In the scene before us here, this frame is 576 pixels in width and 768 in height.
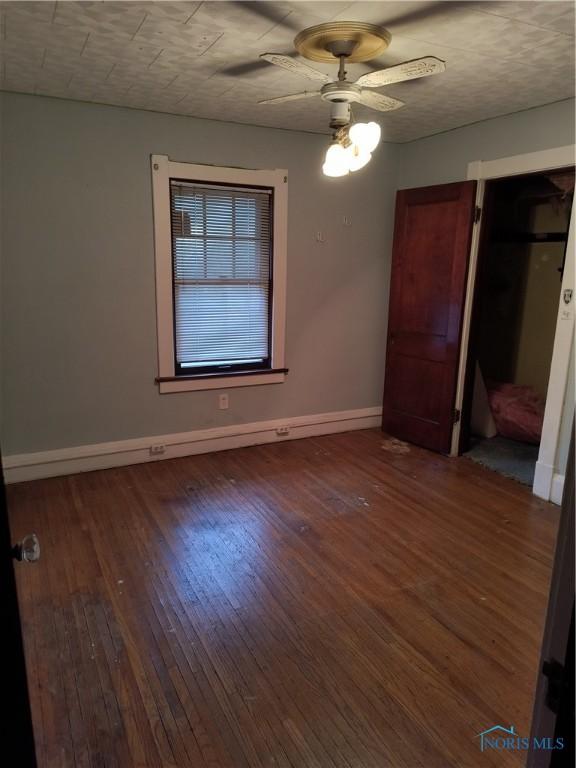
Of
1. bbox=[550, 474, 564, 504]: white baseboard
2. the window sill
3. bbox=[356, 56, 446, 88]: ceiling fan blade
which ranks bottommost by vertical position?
bbox=[550, 474, 564, 504]: white baseboard

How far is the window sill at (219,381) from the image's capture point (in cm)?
374

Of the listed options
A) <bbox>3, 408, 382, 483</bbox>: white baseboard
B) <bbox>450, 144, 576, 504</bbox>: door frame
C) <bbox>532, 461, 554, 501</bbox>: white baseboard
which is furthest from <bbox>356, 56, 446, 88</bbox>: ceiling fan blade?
<bbox>3, 408, 382, 483</bbox>: white baseboard

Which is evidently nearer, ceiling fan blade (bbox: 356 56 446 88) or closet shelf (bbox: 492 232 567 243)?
ceiling fan blade (bbox: 356 56 446 88)

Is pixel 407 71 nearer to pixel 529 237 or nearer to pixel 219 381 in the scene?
pixel 219 381

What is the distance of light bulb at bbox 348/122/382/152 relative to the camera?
2057 millimetres


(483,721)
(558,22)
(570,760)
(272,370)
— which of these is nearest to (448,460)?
(272,370)

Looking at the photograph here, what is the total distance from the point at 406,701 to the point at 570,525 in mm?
1323

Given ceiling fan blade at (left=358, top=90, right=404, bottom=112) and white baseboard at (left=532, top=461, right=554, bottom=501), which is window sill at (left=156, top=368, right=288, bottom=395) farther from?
ceiling fan blade at (left=358, top=90, right=404, bottom=112)

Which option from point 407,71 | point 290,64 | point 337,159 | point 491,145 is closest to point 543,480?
point 491,145

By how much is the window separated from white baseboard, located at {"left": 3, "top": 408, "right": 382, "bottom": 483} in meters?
0.40

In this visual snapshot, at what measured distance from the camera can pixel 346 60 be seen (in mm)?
2324

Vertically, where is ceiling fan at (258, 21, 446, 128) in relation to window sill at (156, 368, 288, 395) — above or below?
above

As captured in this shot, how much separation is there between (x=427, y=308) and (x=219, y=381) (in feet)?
5.88

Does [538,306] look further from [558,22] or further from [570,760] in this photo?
[570,760]
